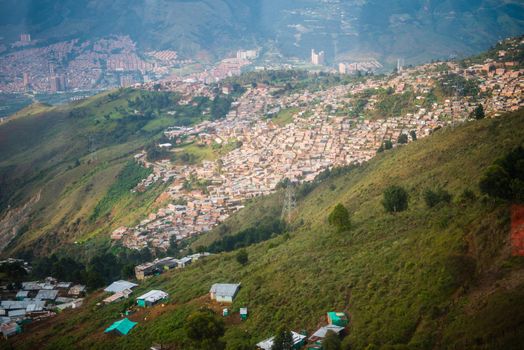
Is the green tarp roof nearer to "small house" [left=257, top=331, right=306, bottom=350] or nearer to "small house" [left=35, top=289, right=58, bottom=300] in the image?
"small house" [left=257, top=331, right=306, bottom=350]

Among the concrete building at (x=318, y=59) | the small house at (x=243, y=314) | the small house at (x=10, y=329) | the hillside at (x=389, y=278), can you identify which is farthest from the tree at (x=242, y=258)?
the concrete building at (x=318, y=59)

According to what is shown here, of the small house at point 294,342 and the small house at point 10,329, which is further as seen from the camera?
the small house at point 10,329

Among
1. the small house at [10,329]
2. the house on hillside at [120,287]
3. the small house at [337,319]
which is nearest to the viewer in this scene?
the small house at [337,319]

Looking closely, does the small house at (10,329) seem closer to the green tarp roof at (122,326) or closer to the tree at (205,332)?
the green tarp roof at (122,326)

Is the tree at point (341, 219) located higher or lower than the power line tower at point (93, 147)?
higher

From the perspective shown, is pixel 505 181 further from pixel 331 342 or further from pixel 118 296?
pixel 118 296

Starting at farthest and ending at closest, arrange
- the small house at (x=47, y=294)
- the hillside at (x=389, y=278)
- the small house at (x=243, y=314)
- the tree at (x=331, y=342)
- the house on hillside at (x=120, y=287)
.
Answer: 1. the small house at (x=47, y=294)
2. the house on hillside at (x=120, y=287)
3. the small house at (x=243, y=314)
4. the tree at (x=331, y=342)
5. the hillside at (x=389, y=278)

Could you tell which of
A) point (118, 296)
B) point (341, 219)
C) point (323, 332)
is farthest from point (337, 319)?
point (118, 296)
